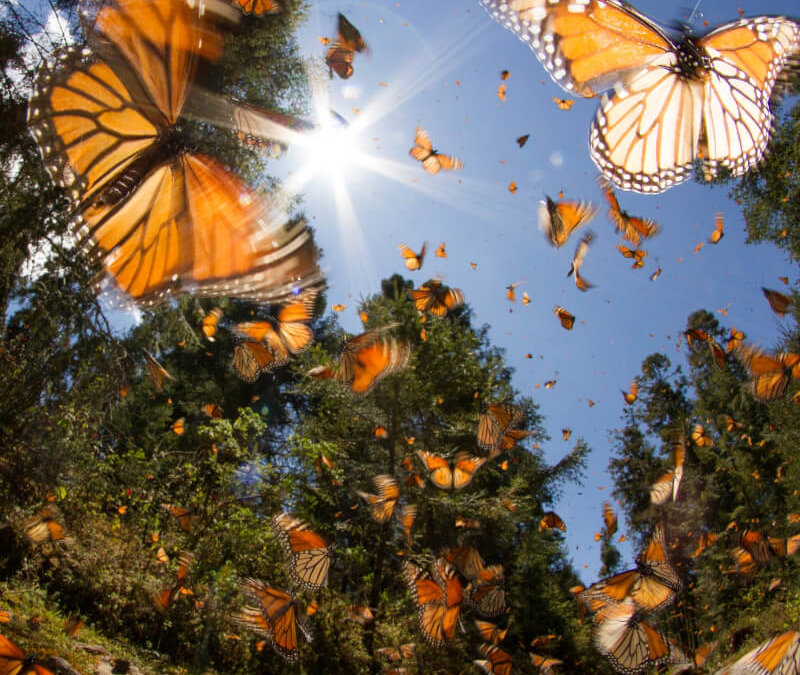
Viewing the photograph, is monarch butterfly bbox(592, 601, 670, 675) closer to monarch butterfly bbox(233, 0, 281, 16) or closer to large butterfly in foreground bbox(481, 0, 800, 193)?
large butterfly in foreground bbox(481, 0, 800, 193)

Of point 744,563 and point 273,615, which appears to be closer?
point 273,615

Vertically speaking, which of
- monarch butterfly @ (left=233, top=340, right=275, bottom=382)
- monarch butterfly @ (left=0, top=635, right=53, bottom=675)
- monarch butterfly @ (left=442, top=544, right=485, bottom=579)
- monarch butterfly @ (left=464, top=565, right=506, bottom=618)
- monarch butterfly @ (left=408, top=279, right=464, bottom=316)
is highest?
monarch butterfly @ (left=408, top=279, right=464, bottom=316)

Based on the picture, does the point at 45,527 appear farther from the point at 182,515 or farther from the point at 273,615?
the point at 273,615

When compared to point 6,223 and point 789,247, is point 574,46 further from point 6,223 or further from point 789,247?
point 789,247

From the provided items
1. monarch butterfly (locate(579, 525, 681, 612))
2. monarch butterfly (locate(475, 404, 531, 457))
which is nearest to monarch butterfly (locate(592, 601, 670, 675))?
monarch butterfly (locate(579, 525, 681, 612))

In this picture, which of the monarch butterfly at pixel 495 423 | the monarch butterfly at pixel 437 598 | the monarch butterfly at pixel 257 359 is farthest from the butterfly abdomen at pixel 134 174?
the monarch butterfly at pixel 495 423

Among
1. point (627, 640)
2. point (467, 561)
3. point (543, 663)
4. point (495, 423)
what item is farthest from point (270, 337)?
point (543, 663)

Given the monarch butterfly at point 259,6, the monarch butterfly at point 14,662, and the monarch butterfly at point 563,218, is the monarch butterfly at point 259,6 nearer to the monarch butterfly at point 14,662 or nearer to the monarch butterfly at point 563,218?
the monarch butterfly at point 563,218
